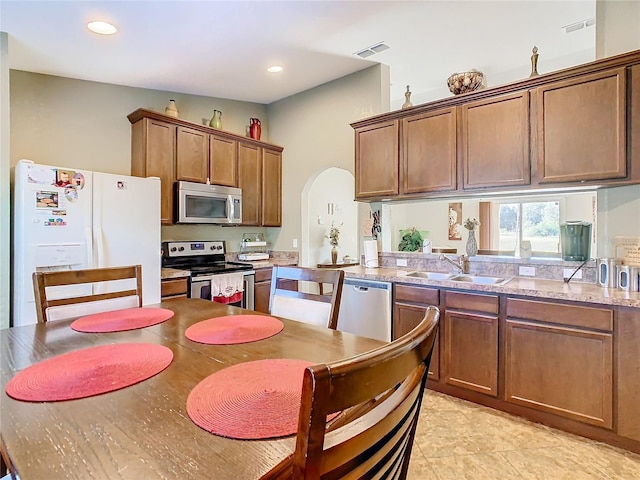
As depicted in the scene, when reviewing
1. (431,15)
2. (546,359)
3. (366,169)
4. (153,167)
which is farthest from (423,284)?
(153,167)

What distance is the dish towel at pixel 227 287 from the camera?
11.5 ft

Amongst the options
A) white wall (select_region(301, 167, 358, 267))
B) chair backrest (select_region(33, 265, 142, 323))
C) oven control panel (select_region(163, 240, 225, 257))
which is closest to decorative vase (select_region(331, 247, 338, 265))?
white wall (select_region(301, 167, 358, 267))

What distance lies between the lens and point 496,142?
265 centimetres

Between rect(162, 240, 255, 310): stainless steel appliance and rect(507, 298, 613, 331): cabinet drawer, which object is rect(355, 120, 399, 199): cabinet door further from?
rect(162, 240, 255, 310): stainless steel appliance

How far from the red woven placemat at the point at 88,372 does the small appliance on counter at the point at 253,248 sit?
321 cm

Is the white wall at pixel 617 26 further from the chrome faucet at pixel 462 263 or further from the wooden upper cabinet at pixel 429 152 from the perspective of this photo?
the chrome faucet at pixel 462 263

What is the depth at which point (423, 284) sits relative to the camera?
2.69 metres

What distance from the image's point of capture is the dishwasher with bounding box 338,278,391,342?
113 inches

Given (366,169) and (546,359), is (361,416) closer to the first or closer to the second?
(546,359)

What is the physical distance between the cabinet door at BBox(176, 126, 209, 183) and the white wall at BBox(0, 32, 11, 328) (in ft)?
4.46

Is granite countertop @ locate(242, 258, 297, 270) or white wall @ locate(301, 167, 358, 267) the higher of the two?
white wall @ locate(301, 167, 358, 267)

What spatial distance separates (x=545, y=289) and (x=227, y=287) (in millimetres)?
2781

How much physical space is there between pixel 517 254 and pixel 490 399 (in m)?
1.26

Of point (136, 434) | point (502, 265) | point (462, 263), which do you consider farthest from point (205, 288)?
point (136, 434)
